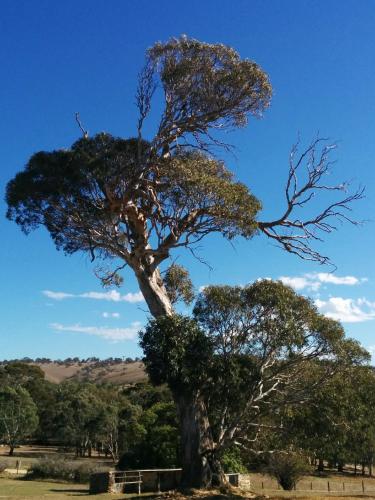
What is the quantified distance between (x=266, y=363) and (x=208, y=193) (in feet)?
21.9

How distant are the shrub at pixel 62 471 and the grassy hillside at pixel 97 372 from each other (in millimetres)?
95981

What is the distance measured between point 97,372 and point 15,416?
10403 cm

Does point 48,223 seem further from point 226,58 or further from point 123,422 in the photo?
point 123,422

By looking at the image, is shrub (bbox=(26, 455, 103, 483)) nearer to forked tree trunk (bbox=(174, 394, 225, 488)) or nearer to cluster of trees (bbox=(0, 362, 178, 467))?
cluster of trees (bbox=(0, 362, 178, 467))

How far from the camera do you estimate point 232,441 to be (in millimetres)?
20219

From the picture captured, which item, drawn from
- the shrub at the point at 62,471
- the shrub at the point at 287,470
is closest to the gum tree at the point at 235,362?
the shrub at the point at 287,470

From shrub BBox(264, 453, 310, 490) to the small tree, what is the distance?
1521 inches

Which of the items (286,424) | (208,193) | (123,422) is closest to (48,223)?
(208,193)

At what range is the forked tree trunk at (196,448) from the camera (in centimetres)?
1905

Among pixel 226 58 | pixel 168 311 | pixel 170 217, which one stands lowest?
pixel 168 311

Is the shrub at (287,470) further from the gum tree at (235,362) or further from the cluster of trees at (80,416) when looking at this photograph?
the cluster of trees at (80,416)

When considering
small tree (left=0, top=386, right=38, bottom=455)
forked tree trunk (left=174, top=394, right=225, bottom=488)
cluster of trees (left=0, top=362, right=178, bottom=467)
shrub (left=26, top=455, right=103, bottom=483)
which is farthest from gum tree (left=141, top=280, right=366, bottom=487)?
small tree (left=0, top=386, right=38, bottom=455)

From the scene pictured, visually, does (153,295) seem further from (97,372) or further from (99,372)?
(97,372)

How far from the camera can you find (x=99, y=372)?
542ft
